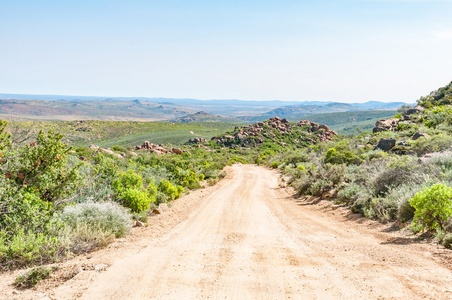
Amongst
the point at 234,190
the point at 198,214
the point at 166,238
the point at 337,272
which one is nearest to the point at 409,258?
the point at 337,272

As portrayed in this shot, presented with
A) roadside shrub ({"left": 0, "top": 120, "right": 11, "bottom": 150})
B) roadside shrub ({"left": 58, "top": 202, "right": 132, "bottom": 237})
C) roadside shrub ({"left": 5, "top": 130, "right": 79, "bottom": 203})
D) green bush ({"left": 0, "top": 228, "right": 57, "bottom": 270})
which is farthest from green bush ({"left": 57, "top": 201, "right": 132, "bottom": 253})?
roadside shrub ({"left": 0, "top": 120, "right": 11, "bottom": 150})

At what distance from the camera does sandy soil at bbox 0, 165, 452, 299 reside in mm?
5141

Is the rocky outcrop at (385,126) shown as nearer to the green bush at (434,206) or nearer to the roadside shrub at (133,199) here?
the green bush at (434,206)

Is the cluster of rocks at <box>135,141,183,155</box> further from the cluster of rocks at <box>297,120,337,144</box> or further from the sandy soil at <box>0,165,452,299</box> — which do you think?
the cluster of rocks at <box>297,120,337,144</box>

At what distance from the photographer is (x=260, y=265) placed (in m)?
Result: 6.44

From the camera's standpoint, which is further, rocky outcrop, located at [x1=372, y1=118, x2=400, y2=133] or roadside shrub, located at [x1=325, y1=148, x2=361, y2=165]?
rocky outcrop, located at [x1=372, y1=118, x2=400, y2=133]

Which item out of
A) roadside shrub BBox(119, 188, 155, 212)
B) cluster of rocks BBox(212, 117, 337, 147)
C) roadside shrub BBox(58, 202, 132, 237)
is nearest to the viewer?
roadside shrub BBox(58, 202, 132, 237)

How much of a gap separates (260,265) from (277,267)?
0.36 m

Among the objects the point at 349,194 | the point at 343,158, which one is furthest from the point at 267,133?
the point at 349,194

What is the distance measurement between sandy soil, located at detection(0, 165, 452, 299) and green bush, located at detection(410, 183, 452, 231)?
65 centimetres

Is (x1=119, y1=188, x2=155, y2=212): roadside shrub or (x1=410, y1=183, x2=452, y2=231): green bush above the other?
(x1=410, y1=183, x2=452, y2=231): green bush

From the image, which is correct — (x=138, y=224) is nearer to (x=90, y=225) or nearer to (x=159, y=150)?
(x=90, y=225)

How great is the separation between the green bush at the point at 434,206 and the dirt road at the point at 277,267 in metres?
0.80

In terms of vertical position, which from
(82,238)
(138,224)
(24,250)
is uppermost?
(24,250)
